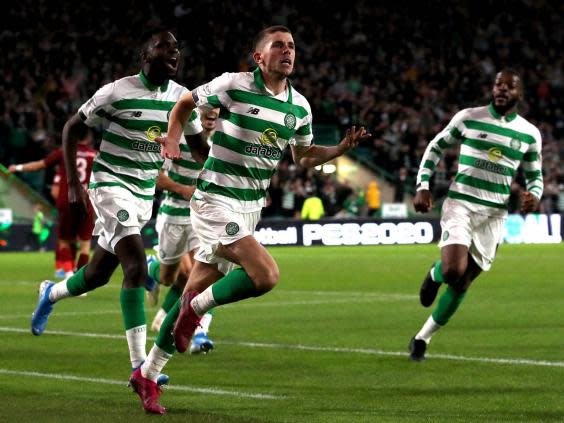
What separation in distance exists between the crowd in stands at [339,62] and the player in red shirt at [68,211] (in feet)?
40.2

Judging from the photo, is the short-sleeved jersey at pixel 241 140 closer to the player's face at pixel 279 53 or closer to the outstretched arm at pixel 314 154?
the player's face at pixel 279 53

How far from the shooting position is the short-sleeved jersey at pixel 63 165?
15612 mm

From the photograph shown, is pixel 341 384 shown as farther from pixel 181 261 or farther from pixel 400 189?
pixel 400 189

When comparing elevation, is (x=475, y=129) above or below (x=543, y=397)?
above

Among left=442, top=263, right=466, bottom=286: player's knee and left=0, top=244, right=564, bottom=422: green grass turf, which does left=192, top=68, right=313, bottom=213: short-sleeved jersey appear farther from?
left=442, top=263, right=466, bottom=286: player's knee

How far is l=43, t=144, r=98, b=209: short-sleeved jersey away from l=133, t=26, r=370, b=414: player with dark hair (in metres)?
8.12

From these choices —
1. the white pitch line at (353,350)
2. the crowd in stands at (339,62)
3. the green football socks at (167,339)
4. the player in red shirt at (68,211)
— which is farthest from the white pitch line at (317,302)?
the crowd in stands at (339,62)

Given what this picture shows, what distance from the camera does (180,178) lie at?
10.4 m

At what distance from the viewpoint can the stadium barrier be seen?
1145 inches

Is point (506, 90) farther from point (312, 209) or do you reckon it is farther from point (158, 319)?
point (312, 209)

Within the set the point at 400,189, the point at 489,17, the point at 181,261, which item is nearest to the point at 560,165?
the point at 400,189

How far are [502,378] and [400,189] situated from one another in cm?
2512

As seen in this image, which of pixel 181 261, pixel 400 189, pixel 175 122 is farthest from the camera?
pixel 400 189

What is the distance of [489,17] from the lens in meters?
41.2
